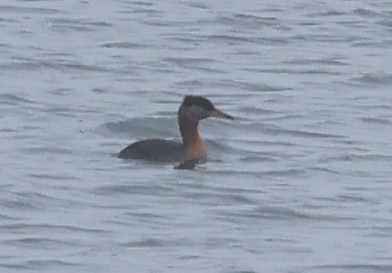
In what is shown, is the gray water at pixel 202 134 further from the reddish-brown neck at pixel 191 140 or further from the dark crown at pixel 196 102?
the dark crown at pixel 196 102

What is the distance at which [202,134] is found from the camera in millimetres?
22516

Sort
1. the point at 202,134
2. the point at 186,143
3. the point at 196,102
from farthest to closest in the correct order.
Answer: the point at 202,134
the point at 196,102
the point at 186,143

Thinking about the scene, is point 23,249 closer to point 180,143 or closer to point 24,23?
point 180,143

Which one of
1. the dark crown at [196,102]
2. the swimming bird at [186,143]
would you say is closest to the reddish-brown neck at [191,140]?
the swimming bird at [186,143]

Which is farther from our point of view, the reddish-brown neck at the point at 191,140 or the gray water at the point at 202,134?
the reddish-brown neck at the point at 191,140

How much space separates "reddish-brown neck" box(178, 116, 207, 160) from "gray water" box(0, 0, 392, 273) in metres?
0.17

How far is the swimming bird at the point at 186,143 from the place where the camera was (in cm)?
1997

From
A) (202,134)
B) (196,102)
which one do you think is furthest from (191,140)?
(202,134)

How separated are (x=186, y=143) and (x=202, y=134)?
2.01 metres

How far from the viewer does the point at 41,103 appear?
23156mm

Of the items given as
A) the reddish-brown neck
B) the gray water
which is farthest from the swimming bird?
the gray water

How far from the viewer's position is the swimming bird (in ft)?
65.5

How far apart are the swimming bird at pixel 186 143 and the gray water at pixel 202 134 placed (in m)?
0.17

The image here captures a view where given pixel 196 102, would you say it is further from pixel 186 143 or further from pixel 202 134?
pixel 202 134
